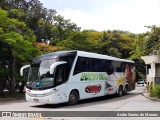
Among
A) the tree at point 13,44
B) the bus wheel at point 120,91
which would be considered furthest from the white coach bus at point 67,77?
the tree at point 13,44

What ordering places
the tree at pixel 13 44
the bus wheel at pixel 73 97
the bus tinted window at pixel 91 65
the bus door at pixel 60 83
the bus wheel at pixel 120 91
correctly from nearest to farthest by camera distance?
the bus door at pixel 60 83 < the bus wheel at pixel 73 97 < the bus tinted window at pixel 91 65 < the tree at pixel 13 44 < the bus wheel at pixel 120 91

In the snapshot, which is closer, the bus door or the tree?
the bus door

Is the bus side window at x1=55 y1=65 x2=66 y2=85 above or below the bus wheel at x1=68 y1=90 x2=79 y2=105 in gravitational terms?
above

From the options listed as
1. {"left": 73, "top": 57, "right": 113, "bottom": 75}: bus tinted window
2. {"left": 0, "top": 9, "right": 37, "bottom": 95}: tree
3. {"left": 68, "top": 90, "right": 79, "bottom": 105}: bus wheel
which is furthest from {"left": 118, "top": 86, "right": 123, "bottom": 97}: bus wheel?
{"left": 0, "top": 9, "right": 37, "bottom": 95}: tree

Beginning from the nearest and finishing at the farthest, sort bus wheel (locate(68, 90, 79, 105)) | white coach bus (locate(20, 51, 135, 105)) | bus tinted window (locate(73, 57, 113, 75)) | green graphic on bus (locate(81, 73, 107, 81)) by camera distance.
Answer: white coach bus (locate(20, 51, 135, 105)), bus wheel (locate(68, 90, 79, 105)), bus tinted window (locate(73, 57, 113, 75)), green graphic on bus (locate(81, 73, 107, 81))

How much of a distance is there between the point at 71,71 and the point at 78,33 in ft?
74.1

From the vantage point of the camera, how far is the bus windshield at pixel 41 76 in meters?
16.4

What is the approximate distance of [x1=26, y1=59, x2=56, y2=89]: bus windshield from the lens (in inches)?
645

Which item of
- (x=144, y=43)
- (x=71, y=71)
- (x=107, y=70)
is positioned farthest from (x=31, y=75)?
(x=144, y=43)

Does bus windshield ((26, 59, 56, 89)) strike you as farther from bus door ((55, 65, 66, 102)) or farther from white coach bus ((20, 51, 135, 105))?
bus door ((55, 65, 66, 102))

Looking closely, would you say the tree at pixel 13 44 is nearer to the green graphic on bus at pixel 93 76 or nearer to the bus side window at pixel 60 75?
the green graphic on bus at pixel 93 76

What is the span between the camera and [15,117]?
12.8 metres

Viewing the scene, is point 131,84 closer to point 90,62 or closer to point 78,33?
point 90,62

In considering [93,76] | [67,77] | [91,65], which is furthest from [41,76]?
[93,76]
